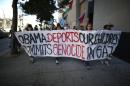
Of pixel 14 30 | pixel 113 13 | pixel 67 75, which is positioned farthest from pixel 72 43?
pixel 113 13

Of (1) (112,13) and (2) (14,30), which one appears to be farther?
(1) (112,13)

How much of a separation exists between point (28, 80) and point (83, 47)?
257cm

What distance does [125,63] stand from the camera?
9.23m

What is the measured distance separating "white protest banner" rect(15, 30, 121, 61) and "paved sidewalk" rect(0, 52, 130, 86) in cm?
48

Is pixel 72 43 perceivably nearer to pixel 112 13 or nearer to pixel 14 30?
pixel 14 30

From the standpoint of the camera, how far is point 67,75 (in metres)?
7.52

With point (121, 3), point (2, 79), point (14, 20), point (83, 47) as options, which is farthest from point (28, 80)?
point (121, 3)

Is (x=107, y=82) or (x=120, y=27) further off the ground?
(x=120, y=27)

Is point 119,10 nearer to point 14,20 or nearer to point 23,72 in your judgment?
point 14,20

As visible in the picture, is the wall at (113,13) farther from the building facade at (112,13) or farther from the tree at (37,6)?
the tree at (37,6)

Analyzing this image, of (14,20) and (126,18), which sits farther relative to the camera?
(14,20)

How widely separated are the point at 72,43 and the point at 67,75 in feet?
6.54

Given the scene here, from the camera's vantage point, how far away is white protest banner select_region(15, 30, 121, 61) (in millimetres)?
8516

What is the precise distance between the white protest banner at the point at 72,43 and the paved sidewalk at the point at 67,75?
481mm
